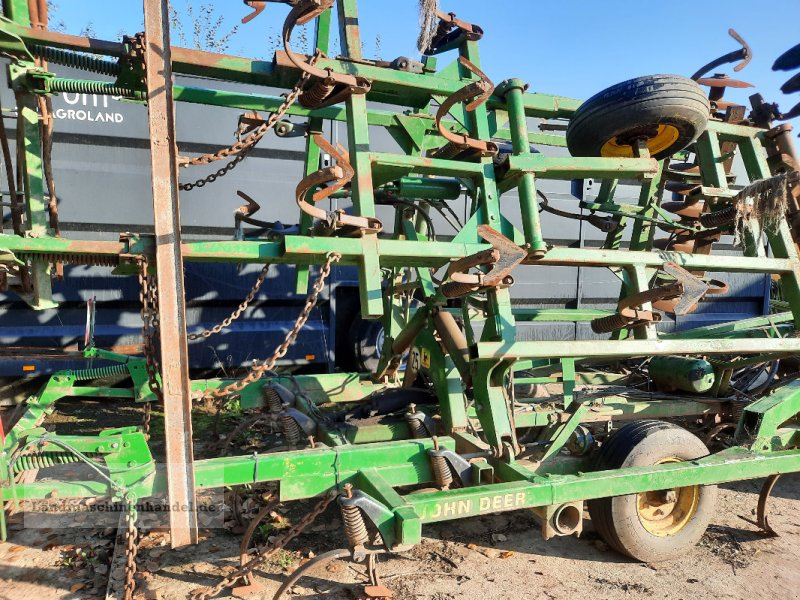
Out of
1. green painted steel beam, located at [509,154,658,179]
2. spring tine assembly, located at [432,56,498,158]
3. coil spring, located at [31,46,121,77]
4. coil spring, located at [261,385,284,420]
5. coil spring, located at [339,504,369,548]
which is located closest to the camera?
coil spring, located at [339,504,369,548]

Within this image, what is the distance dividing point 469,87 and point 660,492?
240 cm

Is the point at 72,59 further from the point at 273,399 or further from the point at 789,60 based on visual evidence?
the point at 789,60

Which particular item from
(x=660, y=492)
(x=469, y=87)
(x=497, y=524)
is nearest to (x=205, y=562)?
(x=497, y=524)

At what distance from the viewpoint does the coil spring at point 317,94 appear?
2.99 metres

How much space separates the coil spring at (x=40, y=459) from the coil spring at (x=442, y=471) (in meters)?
1.65

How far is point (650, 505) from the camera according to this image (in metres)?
3.11

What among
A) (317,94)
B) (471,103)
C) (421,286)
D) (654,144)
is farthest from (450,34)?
(421,286)

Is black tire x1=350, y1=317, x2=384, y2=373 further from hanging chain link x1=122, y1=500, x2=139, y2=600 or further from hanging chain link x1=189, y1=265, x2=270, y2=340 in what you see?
hanging chain link x1=122, y1=500, x2=139, y2=600

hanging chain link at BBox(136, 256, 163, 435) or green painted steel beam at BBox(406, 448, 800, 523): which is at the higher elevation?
hanging chain link at BBox(136, 256, 163, 435)

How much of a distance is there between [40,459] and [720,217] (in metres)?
4.21

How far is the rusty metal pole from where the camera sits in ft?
7.81

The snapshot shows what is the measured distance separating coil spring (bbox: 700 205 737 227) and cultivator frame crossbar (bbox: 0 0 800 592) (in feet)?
0.35

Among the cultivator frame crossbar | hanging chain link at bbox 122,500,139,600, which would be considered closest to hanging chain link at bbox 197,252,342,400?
the cultivator frame crossbar

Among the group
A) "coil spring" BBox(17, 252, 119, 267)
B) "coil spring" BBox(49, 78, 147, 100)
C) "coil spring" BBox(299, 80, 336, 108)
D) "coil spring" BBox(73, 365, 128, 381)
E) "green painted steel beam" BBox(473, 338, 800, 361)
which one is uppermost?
"coil spring" BBox(49, 78, 147, 100)
